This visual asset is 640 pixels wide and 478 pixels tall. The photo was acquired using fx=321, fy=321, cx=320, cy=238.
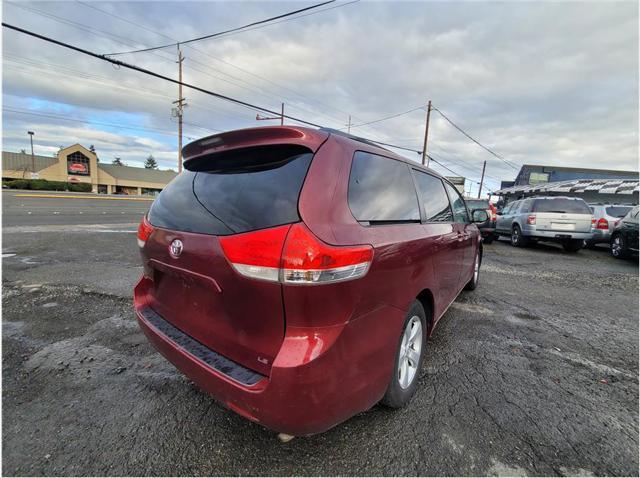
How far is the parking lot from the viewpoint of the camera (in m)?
1.80

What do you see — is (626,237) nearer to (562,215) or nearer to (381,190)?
(562,215)

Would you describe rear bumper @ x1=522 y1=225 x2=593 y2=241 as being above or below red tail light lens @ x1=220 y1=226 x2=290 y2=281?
below

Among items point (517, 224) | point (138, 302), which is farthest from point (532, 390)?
point (517, 224)

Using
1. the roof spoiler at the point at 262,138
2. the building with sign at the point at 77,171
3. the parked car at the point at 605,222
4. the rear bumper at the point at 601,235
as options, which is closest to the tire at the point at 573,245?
the parked car at the point at 605,222

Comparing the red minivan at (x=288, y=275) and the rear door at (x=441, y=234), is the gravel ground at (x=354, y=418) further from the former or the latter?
the rear door at (x=441, y=234)

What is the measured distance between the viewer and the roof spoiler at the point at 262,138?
1.74 meters

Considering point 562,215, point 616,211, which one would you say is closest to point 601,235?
point 616,211

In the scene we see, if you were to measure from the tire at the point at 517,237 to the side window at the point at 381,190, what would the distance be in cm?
998

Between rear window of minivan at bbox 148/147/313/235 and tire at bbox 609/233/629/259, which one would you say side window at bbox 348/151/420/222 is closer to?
rear window of minivan at bbox 148/147/313/235

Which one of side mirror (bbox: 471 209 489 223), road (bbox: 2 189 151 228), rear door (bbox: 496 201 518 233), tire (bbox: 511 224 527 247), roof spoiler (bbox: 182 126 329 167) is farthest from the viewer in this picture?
road (bbox: 2 189 151 228)

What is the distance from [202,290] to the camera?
1.81 meters

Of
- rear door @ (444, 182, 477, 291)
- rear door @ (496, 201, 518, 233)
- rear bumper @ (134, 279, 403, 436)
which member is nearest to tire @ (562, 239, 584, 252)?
rear door @ (496, 201, 518, 233)

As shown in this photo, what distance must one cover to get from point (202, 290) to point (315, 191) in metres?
0.86

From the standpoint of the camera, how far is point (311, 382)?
146 centimetres
